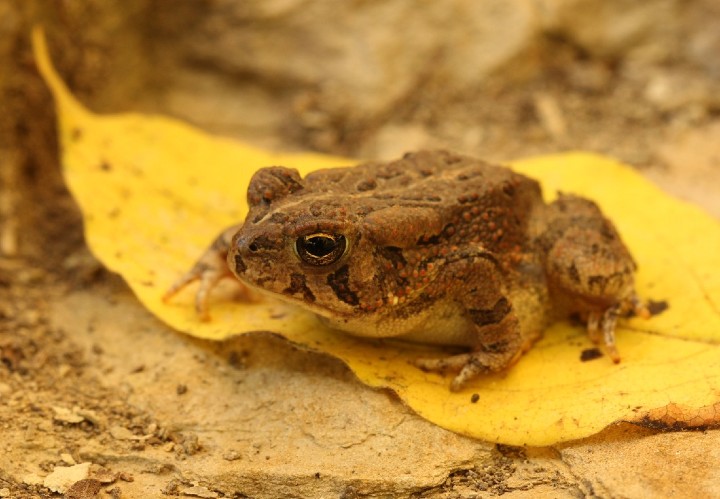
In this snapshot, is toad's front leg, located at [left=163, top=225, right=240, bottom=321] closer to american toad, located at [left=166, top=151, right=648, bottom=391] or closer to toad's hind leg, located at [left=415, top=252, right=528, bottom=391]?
american toad, located at [left=166, top=151, right=648, bottom=391]

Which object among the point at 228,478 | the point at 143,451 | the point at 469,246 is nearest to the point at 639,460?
the point at 469,246

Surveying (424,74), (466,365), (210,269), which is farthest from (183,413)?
(424,74)

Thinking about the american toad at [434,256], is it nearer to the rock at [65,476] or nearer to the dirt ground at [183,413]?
the dirt ground at [183,413]

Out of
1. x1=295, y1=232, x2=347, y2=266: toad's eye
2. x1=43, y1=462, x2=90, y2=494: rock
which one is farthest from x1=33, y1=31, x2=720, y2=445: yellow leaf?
x1=43, y1=462, x2=90, y2=494: rock

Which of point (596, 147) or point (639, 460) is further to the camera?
point (596, 147)

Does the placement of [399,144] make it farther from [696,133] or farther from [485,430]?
[485,430]

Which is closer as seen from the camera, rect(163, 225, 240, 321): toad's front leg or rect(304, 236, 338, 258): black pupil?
rect(304, 236, 338, 258): black pupil

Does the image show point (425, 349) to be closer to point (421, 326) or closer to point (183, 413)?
point (421, 326)
